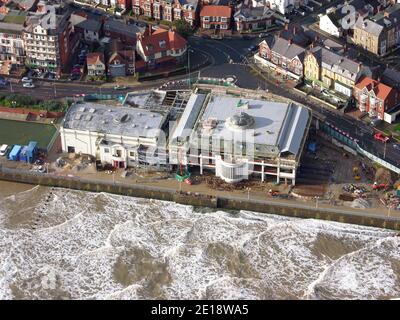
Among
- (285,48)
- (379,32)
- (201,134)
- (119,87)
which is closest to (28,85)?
(119,87)

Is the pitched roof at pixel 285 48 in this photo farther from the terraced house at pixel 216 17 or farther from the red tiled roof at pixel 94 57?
the red tiled roof at pixel 94 57

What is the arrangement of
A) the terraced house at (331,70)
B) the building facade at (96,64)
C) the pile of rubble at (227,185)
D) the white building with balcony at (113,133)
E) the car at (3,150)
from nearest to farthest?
the pile of rubble at (227,185)
the white building with balcony at (113,133)
the car at (3,150)
the terraced house at (331,70)
the building facade at (96,64)

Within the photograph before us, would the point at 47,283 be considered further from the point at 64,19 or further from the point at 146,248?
the point at 64,19

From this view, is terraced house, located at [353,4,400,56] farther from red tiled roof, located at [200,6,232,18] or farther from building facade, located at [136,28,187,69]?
building facade, located at [136,28,187,69]

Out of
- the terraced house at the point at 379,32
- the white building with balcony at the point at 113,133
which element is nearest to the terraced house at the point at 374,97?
the terraced house at the point at 379,32

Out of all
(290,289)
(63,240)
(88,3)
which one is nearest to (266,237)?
(290,289)

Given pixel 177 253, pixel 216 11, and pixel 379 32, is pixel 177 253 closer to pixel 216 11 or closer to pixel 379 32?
pixel 379 32
